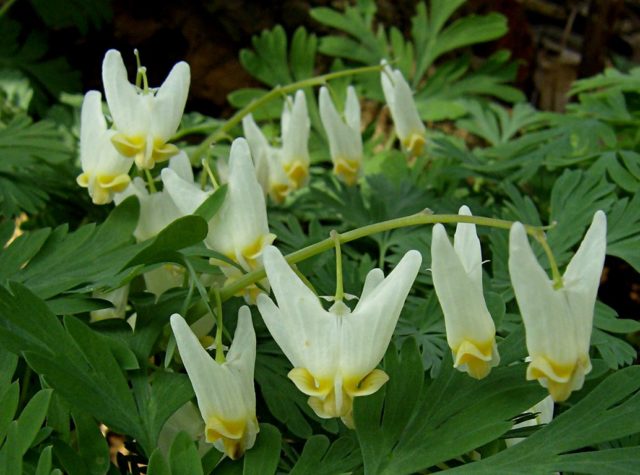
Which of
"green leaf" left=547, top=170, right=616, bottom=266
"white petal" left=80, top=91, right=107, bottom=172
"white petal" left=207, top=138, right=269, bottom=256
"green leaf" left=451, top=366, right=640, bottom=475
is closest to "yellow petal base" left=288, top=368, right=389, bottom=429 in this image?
"green leaf" left=451, top=366, right=640, bottom=475

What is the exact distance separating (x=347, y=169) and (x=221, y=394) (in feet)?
2.82

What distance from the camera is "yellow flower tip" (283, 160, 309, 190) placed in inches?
68.4

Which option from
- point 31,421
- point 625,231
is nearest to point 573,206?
point 625,231

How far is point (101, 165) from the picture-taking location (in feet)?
4.22

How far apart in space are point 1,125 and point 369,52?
41.3 inches

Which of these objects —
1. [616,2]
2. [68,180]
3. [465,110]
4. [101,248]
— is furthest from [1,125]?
[616,2]

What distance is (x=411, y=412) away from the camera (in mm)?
1025

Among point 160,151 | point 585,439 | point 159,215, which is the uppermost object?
point 160,151

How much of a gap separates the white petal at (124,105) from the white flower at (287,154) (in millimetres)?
459

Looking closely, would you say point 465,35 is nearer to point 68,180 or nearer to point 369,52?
point 369,52

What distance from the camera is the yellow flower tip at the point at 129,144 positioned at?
1239 mm

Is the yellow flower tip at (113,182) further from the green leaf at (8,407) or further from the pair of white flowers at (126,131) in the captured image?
the green leaf at (8,407)

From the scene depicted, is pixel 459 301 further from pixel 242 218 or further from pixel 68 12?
pixel 68 12

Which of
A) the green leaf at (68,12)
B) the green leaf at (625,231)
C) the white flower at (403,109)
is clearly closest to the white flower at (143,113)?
the white flower at (403,109)
